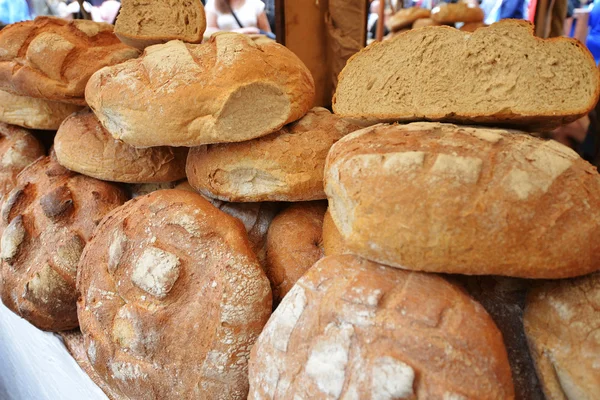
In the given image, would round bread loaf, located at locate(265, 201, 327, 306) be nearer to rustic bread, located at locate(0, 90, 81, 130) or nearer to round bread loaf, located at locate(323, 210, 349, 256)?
round bread loaf, located at locate(323, 210, 349, 256)

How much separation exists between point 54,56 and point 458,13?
3.83m

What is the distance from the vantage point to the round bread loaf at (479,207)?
0.94m

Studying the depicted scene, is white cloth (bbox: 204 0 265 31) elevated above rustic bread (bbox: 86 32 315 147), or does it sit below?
below

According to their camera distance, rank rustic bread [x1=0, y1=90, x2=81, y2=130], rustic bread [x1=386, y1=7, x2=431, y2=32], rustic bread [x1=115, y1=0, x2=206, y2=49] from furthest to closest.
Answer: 1. rustic bread [x1=386, y1=7, x2=431, y2=32]
2. rustic bread [x1=0, y1=90, x2=81, y2=130]
3. rustic bread [x1=115, y1=0, x2=206, y2=49]

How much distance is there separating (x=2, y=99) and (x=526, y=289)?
2465 millimetres

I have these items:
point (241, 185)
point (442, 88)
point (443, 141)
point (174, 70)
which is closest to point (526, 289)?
point (443, 141)

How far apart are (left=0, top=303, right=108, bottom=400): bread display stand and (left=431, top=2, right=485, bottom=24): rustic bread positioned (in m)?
4.35

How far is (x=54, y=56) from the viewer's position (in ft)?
6.16

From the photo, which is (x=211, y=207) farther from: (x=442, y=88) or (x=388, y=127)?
(x=442, y=88)

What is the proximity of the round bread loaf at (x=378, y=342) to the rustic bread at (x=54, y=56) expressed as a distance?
1421 mm

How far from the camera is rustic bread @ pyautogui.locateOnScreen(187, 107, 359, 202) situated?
1488mm

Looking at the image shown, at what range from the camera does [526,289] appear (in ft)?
3.79

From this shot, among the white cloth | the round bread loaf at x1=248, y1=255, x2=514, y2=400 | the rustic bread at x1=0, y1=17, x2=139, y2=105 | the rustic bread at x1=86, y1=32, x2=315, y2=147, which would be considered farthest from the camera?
the white cloth

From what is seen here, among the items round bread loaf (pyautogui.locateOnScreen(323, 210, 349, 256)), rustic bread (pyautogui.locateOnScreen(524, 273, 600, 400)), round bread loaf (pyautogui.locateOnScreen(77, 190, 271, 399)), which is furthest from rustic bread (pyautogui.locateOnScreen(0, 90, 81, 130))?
rustic bread (pyautogui.locateOnScreen(524, 273, 600, 400))
